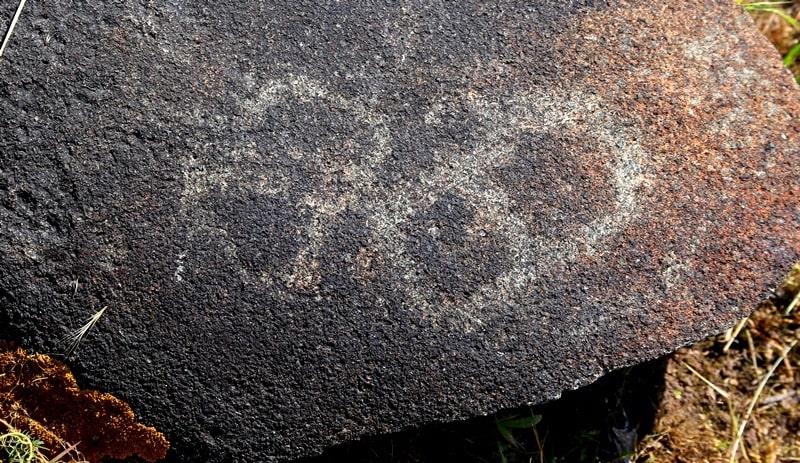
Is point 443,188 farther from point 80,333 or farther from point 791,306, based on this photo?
point 791,306

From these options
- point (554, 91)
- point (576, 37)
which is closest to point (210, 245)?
point (554, 91)

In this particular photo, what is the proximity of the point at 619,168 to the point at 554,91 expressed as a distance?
0.22m

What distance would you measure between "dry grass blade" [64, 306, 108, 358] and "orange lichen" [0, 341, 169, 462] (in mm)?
40

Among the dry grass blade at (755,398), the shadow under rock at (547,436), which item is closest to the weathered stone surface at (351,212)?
the shadow under rock at (547,436)

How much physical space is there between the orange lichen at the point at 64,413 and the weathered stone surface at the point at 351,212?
4cm

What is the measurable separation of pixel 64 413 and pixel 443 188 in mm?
924

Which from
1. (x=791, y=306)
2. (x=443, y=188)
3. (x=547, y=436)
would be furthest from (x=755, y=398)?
(x=443, y=188)

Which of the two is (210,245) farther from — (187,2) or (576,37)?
(576,37)

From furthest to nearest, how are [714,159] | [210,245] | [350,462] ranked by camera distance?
[350,462] → [714,159] → [210,245]

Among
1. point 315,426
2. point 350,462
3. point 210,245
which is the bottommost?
Result: point 350,462

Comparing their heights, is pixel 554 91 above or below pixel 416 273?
above

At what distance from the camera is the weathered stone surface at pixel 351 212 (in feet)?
5.34

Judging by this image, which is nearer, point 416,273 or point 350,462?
point 416,273

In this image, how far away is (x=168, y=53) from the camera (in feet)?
5.62
